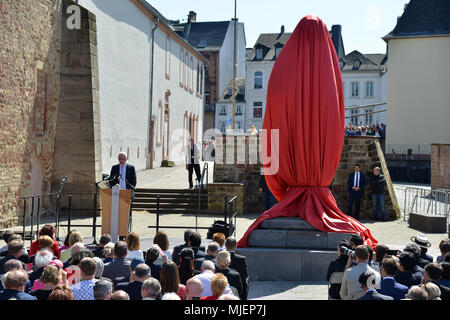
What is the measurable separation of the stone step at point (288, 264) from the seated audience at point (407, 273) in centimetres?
273

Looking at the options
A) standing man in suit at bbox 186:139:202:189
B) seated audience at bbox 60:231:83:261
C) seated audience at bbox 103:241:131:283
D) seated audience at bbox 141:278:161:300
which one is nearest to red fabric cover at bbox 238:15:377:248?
seated audience at bbox 60:231:83:261

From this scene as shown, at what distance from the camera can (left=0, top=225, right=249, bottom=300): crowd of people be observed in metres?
4.32

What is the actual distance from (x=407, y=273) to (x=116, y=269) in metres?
3.02

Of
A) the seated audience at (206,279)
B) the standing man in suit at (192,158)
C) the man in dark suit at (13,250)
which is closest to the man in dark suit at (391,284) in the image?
the seated audience at (206,279)

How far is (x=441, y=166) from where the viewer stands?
83.7ft

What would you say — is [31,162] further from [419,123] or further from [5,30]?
[419,123]

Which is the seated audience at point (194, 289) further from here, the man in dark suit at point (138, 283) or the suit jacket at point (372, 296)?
the suit jacket at point (372, 296)

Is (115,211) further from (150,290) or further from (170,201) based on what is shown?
(170,201)

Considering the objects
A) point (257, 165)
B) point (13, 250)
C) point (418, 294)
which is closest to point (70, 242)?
point (13, 250)

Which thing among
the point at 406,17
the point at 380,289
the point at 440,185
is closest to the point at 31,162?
the point at 380,289

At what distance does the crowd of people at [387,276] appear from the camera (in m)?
4.49

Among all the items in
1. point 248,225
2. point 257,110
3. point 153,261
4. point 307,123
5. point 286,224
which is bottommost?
point 248,225

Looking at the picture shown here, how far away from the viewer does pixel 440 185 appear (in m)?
25.5

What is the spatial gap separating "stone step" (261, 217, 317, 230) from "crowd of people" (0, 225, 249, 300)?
1525mm
